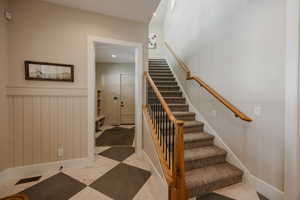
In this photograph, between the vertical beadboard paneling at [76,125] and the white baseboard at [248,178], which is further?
the vertical beadboard paneling at [76,125]

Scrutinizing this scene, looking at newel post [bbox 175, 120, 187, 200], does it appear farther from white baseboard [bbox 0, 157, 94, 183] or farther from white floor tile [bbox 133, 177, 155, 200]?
white baseboard [bbox 0, 157, 94, 183]

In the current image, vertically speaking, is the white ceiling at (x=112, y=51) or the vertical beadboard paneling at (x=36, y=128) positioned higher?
the white ceiling at (x=112, y=51)

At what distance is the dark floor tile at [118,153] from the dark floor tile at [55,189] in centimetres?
86

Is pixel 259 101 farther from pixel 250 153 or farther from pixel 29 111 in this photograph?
pixel 29 111

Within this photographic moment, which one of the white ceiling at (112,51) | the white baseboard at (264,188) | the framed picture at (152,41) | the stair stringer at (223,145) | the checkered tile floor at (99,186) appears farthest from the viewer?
the framed picture at (152,41)

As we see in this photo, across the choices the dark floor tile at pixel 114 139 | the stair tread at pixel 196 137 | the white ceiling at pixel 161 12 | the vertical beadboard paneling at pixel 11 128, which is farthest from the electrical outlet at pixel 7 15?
the white ceiling at pixel 161 12

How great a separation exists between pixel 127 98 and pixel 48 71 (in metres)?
3.76

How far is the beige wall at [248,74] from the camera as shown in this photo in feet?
5.45

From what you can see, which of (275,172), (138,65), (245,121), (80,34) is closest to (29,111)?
(80,34)

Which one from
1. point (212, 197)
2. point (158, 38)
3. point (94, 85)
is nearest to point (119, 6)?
point (94, 85)

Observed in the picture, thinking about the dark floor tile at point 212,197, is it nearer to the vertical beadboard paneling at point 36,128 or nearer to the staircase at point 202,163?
the staircase at point 202,163

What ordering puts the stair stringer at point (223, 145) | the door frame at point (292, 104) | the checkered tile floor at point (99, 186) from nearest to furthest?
the door frame at point (292, 104) < the checkered tile floor at point (99, 186) < the stair stringer at point (223, 145)

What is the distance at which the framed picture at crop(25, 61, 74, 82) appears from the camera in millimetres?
2104

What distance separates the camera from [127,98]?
5887 mm
